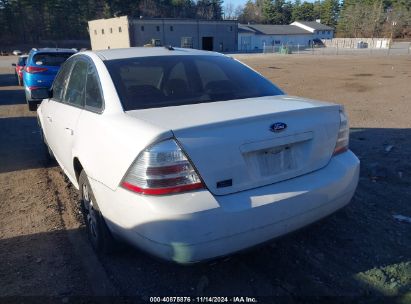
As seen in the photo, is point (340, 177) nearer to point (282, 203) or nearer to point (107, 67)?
point (282, 203)

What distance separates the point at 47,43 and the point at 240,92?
80.8m

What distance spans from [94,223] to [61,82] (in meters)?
2.13

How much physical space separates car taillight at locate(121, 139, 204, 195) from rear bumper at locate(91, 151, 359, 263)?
2.1 inches

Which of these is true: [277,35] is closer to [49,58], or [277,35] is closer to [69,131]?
[49,58]

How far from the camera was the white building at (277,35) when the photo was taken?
75.4m

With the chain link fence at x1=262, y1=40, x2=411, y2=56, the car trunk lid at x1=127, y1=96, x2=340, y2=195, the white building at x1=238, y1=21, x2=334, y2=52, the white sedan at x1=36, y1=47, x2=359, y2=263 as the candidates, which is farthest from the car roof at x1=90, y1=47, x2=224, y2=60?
the white building at x1=238, y1=21, x2=334, y2=52

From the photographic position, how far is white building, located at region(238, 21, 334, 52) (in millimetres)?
75375

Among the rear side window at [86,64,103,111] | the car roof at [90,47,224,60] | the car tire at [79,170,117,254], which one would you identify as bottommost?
the car tire at [79,170,117,254]

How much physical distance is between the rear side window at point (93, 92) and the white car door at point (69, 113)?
5.2 inches

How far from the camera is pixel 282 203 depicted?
8.11 feet

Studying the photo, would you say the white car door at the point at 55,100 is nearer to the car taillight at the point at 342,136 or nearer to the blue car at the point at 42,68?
the car taillight at the point at 342,136

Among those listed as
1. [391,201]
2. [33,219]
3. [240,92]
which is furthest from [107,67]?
[391,201]

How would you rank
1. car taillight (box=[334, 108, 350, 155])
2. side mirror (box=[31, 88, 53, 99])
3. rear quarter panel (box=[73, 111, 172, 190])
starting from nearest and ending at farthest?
rear quarter panel (box=[73, 111, 172, 190]), car taillight (box=[334, 108, 350, 155]), side mirror (box=[31, 88, 53, 99])

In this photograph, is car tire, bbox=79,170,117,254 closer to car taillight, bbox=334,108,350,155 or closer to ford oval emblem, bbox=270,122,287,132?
ford oval emblem, bbox=270,122,287,132
